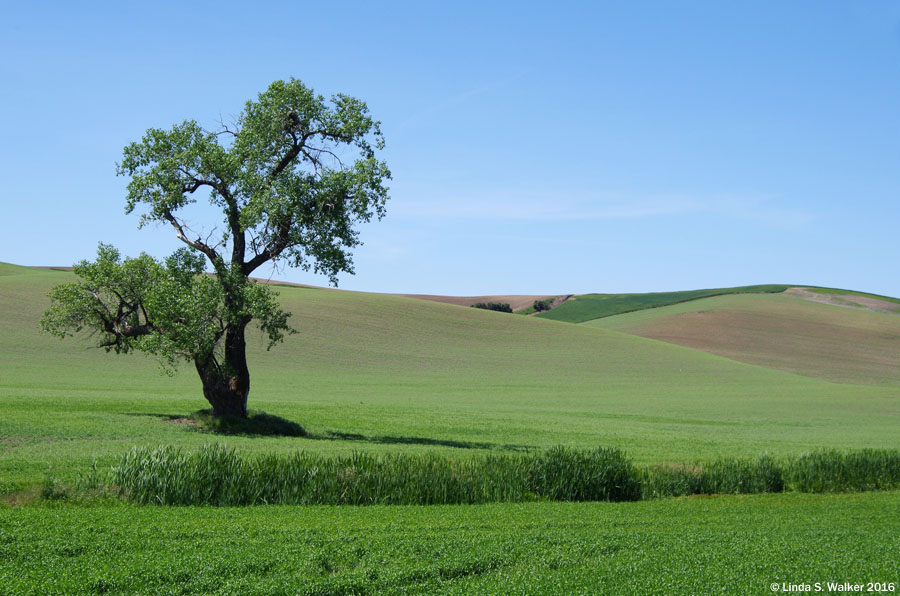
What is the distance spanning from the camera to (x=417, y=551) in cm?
1087

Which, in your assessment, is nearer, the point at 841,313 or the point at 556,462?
the point at 556,462

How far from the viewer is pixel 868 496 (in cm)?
1973

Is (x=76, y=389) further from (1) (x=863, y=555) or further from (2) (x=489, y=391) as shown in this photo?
(1) (x=863, y=555)

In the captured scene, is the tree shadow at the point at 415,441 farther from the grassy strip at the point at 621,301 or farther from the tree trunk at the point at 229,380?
the grassy strip at the point at 621,301

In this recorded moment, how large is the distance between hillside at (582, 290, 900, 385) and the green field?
4499 mm

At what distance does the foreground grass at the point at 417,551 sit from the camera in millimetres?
9328

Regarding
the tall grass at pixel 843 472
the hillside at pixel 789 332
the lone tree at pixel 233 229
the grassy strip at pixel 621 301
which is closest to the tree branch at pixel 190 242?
the lone tree at pixel 233 229

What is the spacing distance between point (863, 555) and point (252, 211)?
23144mm

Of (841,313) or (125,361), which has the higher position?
(841,313)

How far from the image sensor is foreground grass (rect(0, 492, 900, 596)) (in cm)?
933

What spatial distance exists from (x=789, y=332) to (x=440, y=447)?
8182cm

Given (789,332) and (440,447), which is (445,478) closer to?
(440,447)

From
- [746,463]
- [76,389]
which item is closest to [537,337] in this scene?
[76,389]

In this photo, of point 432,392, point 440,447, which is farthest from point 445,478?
point 432,392
